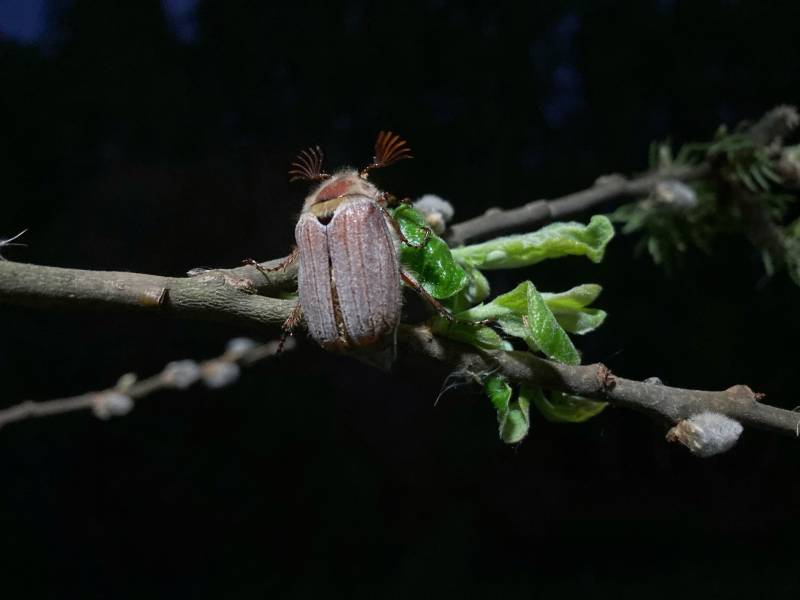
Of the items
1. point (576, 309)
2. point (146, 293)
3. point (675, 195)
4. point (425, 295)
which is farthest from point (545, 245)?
point (675, 195)

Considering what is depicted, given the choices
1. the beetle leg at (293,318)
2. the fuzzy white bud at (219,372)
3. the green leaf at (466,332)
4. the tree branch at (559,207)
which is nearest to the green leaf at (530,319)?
the green leaf at (466,332)

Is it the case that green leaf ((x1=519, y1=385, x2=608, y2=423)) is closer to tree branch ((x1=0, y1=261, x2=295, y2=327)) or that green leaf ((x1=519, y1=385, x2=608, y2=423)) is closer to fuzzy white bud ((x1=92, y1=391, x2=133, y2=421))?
tree branch ((x1=0, y1=261, x2=295, y2=327))

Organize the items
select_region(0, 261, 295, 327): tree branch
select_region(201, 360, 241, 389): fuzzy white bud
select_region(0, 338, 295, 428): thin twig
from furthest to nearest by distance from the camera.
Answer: select_region(201, 360, 241, 389): fuzzy white bud, select_region(0, 338, 295, 428): thin twig, select_region(0, 261, 295, 327): tree branch

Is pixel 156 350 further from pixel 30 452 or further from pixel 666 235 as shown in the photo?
pixel 666 235

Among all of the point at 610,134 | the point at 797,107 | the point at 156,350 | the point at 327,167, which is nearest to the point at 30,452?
the point at 156,350

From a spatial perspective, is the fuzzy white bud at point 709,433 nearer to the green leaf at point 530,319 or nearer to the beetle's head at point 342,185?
the green leaf at point 530,319

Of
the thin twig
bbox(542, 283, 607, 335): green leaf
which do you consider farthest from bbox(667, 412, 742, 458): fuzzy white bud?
the thin twig
